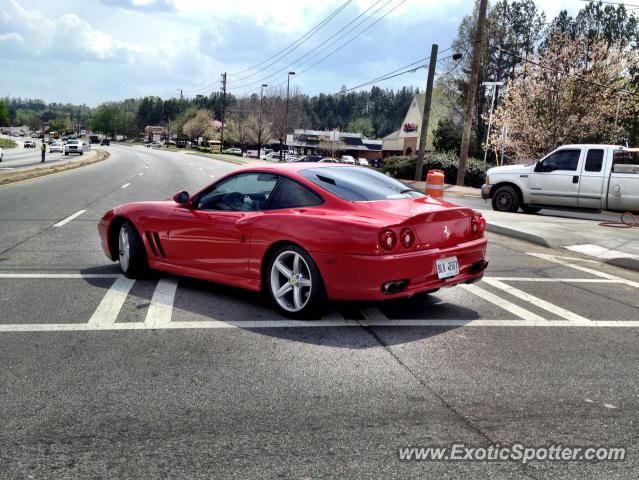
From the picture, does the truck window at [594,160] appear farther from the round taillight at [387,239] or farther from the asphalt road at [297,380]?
the round taillight at [387,239]

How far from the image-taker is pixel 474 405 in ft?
12.1

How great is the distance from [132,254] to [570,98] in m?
30.2

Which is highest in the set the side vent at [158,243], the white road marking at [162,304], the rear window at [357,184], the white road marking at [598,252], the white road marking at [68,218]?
the rear window at [357,184]

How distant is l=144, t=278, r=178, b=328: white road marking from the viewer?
5.42 m

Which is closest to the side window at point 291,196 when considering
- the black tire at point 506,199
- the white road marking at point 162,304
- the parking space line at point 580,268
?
the white road marking at point 162,304

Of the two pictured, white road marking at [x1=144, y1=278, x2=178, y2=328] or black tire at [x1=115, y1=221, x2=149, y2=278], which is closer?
white road marking at [x1=144, y1=278, x2=178, y2=328]

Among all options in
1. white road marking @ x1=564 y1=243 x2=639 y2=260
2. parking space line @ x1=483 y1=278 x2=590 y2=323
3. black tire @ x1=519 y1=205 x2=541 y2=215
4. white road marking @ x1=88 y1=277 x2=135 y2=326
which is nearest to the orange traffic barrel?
white road marking @ x1=564 y1=243 x2=639 y2=260

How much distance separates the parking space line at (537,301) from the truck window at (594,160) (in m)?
9.59

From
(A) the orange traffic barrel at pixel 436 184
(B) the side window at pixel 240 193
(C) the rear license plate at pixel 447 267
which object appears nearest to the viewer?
(C) the rear license plate at pixel 447 267

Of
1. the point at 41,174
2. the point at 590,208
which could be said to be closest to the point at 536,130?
the point at 590,208

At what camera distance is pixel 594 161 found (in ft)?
51.4

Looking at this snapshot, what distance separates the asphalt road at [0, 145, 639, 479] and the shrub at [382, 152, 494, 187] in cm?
2566

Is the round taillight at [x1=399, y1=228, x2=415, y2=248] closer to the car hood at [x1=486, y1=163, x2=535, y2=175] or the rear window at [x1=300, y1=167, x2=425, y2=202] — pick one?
the rear window at [x1=300, y1=167, x2=425, y2=202]

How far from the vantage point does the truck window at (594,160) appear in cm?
1560
